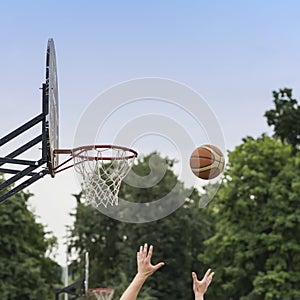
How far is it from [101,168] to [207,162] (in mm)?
2223

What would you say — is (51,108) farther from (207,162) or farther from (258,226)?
(258,226)

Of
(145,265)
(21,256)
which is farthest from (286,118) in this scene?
(145,265)

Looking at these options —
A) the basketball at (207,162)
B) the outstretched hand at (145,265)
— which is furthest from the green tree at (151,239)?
the outstretched hand at (145,265)

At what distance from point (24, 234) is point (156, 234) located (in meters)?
5.52

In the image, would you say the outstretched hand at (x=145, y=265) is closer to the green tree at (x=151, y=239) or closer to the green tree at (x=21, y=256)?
the green tree at (x=21, y=256)

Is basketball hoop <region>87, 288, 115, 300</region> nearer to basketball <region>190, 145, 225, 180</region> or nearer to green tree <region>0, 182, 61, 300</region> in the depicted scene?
green tree <region>0, 182, 61, 300</region>

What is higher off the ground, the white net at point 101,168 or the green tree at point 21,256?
the green tree at point 21,256

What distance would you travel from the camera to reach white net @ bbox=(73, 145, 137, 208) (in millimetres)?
8641

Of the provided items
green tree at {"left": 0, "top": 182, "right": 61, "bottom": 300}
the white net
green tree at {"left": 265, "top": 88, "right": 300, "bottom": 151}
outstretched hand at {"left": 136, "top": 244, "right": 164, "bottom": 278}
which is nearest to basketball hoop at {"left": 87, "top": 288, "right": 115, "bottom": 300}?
green tree at {"left": 0, "top": 182, "right": 61, "bottom": 300}

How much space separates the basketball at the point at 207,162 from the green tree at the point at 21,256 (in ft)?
67.2

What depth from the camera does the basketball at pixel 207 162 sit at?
35.1ft

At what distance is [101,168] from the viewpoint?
29.0ft

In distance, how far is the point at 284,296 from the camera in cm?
2841

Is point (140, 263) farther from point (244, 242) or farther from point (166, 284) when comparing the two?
point (166, 284)
